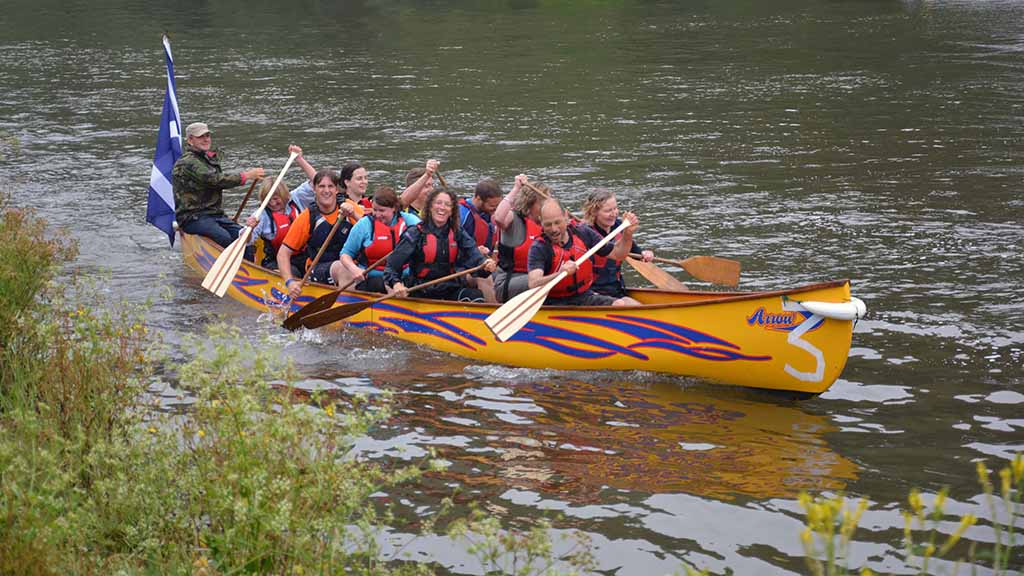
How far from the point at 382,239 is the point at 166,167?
3481 millimetres

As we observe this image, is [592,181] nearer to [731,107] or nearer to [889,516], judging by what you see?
[731,107]

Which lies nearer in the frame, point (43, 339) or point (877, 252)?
point (43, 339)

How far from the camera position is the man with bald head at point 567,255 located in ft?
29.7

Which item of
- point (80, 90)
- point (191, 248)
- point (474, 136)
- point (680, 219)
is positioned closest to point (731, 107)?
point (474, 136)

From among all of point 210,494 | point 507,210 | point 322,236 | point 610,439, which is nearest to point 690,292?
point 507,210

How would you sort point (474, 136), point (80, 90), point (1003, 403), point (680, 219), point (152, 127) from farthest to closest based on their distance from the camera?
point (80, 90) → point (152, 127) → point (474, 136) → point (680, 219) → point (1003, 403)

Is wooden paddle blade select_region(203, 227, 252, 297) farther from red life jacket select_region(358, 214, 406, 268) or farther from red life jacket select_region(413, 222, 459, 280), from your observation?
red life jacket select_region(413, 222, 459, 280)

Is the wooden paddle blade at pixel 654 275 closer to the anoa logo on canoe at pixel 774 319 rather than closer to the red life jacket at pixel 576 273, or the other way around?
the red life jacket at pixel 576 273

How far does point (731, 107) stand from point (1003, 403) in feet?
42.2

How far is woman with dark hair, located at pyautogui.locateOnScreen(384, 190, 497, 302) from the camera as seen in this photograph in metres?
9.83

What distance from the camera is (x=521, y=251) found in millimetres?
9852

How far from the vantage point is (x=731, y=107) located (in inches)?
803

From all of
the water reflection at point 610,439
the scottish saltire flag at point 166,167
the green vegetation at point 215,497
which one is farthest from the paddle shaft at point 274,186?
the green vegetation at point 215,497

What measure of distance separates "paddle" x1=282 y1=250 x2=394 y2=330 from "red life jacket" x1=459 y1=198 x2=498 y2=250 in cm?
87
